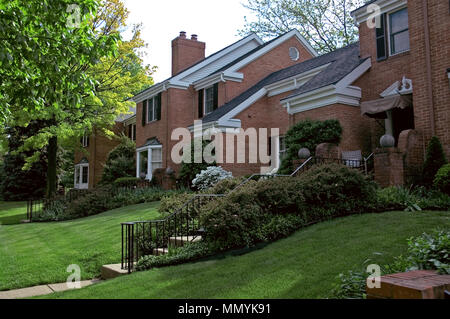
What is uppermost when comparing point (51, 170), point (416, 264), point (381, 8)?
point (381, 8)

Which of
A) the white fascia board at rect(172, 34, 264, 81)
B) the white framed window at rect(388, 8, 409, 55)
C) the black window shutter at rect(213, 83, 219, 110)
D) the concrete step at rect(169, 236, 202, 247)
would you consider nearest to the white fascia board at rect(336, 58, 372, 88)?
the white framed window at rect(388, 8, 409, 55)

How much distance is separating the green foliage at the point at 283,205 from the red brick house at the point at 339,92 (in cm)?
179

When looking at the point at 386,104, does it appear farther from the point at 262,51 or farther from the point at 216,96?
the point at 262,51

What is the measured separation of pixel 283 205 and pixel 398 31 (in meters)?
8.44

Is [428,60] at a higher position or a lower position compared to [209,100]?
lower

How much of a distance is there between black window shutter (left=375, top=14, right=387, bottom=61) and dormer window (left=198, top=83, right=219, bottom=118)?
385 inches

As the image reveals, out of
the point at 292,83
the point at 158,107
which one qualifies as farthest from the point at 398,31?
the point at 158,107

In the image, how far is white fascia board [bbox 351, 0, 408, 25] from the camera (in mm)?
12741

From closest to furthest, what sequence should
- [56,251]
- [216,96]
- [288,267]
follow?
[288,267]
[56,251]
[216,96]

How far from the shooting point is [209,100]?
22.4 metres

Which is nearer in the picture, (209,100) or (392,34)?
(392,34)
